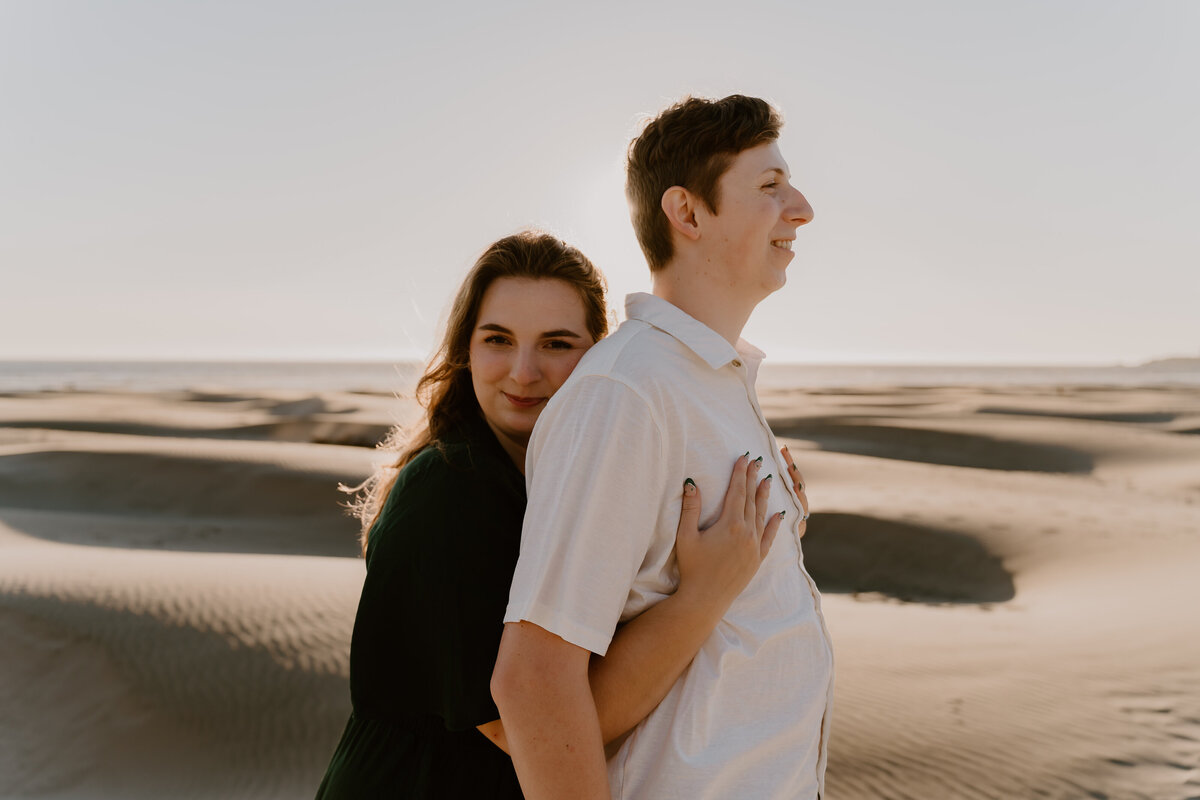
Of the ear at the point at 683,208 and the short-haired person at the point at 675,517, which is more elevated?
the ear at the point at 683,208

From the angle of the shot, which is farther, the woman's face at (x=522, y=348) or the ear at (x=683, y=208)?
the woman's face at (x=522, y=348)

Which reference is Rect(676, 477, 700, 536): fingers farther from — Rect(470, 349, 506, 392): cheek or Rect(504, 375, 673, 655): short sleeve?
Rect(470, 349, 506, 392): cheek


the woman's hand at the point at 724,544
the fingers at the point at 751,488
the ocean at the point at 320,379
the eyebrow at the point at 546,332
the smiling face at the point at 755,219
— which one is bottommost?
the ocean at the point at 320,379

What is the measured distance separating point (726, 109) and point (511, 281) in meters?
0.78

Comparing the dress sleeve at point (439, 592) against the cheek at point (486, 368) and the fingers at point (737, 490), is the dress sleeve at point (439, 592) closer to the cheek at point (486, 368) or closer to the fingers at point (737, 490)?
the cheek at point (486, 368)

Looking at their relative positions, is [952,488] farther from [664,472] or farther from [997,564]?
[664,472]

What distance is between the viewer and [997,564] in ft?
34.0

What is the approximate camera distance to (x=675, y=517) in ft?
6.04

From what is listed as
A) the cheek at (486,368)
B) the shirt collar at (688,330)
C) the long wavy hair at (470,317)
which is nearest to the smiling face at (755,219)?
the shirt collar at (688,330)

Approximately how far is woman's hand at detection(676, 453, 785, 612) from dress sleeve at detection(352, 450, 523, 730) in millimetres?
407

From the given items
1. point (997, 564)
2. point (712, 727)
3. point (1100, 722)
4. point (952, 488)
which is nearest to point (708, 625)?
point (712, 727)

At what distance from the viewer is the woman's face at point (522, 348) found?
7.98ft

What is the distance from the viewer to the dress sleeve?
1.85m

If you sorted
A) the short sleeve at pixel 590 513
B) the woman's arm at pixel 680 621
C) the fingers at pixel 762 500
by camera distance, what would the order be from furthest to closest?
the fingers at pixel 762 500
the woman's arm at pixel 680 621
the short sleeve at pixel 590 513
